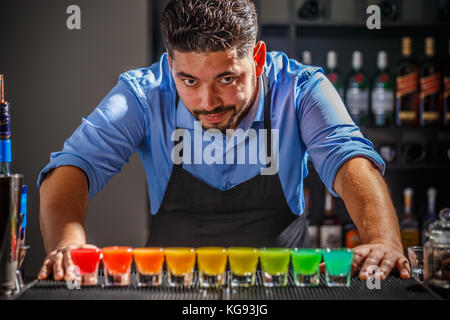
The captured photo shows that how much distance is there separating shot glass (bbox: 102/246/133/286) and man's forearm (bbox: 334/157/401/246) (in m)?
0.60

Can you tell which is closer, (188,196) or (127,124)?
(127,124)

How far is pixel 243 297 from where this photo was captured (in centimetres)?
98

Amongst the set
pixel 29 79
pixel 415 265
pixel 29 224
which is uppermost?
pixel 29 79

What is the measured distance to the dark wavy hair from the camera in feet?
5.00

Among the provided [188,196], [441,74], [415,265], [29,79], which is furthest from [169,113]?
[441,74]

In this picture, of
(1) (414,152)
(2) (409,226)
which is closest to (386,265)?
(2) (409,226)

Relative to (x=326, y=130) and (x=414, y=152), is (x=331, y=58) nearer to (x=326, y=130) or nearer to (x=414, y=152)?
(x=414, y=152)

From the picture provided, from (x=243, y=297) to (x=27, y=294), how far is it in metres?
0.41

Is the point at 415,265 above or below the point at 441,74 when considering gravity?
below

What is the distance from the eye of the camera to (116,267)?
1072 mm

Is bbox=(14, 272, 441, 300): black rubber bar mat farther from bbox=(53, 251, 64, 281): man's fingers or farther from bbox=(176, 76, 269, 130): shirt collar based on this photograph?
Result: bbox=(176, 76, 269, 130): shirt collar
